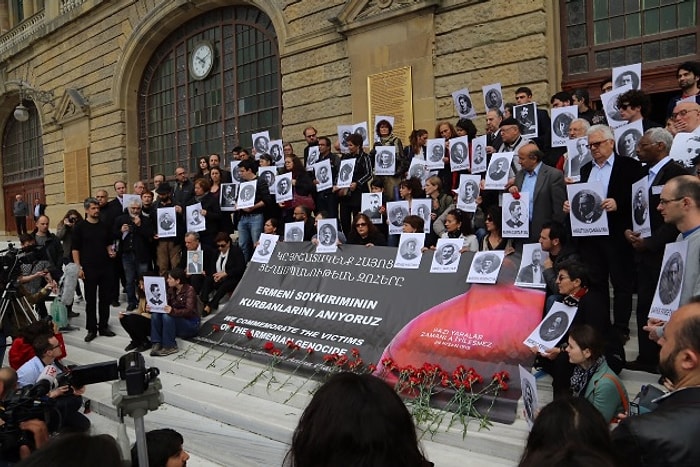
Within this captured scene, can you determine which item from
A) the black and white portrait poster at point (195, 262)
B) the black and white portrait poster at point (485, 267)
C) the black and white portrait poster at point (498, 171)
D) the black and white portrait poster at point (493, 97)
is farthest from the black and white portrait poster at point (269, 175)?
the black and white portrait poster at point (485, 267)

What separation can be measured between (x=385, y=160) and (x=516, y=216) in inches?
107

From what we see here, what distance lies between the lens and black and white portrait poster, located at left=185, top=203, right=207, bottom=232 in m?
8.34

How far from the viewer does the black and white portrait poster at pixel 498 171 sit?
6242 millimetres

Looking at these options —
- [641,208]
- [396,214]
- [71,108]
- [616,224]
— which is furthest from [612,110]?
[71,108]

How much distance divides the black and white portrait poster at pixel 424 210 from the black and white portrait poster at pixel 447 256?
0.71 m

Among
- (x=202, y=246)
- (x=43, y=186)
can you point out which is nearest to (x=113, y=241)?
(x=202, y=246)

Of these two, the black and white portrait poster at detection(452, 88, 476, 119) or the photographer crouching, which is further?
the black and white portrait poster at detection(452, 88, 476, 119)

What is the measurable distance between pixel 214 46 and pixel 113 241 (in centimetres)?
1039

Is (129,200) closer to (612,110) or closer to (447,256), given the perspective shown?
(447,256)

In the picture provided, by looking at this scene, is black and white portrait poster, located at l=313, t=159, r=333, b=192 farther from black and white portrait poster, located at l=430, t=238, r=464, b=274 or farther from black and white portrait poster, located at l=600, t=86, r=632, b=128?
black and white portrait poster, located at l=600, t=86, r=632, b=128

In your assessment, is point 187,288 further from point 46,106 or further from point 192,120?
point 46,106

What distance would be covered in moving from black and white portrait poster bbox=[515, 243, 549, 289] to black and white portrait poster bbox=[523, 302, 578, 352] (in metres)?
0.71

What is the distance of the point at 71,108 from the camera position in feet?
70.6

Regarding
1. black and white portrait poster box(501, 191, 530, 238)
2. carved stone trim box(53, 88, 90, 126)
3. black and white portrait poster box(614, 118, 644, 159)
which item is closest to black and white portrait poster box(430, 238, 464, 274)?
black and white portrait poster box(501, 191, 530, 238)
